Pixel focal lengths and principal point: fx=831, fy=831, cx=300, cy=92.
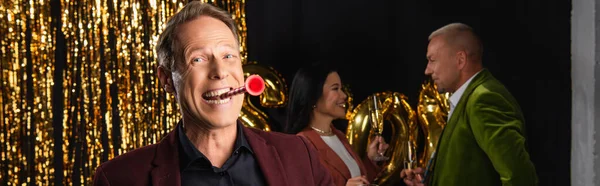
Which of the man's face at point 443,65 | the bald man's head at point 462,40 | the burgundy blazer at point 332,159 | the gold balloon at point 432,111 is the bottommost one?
the burgundy blazer at point 332,159

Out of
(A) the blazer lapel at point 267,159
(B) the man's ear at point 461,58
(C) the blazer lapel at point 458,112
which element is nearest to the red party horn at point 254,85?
(A) the blazer lapel at point 267,159

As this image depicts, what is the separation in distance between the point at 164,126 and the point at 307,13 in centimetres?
83

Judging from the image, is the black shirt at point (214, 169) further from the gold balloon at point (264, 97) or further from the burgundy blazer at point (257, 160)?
the gold balloon at point (264, 97)

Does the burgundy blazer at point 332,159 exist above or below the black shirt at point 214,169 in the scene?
below

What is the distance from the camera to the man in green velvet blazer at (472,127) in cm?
283

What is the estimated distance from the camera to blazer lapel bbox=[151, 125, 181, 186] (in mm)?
1420

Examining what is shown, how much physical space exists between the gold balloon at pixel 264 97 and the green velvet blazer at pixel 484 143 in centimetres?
72

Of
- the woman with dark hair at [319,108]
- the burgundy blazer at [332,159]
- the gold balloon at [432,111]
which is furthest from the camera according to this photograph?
the gold balloon at [432,111]

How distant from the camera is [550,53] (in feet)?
12.4

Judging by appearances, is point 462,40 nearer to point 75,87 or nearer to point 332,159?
point 332,159

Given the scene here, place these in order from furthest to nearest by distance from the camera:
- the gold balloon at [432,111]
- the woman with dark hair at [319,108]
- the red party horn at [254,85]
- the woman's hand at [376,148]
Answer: the gold balloon at [432,111]
the woman's hand at [376,148]
the woman with dark hair at [319,108]
the red party horn at [254,85]

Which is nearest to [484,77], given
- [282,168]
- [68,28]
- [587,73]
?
[587,73]

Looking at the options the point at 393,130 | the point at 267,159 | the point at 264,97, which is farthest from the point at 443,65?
the point at 267,159

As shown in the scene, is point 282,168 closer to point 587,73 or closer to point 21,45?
point 21,45
